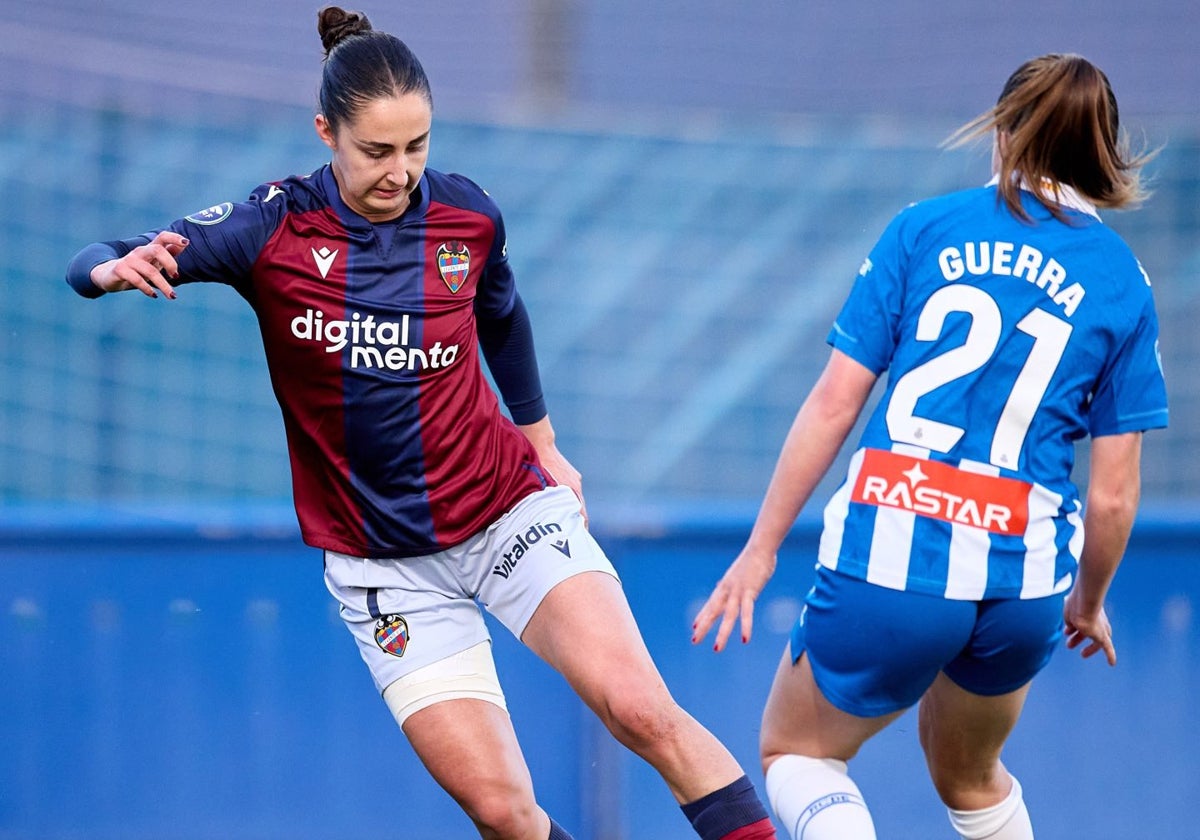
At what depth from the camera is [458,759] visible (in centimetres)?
308

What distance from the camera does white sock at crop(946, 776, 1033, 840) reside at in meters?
3.33

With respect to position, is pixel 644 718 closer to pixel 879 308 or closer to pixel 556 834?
pixel 556 834

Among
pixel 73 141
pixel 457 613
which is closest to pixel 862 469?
pixel 457 613

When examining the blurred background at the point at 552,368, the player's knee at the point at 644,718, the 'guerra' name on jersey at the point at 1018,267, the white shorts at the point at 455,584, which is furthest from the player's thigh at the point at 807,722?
the blurred background at the point at 552,368

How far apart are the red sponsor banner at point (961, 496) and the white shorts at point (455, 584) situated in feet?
2.41

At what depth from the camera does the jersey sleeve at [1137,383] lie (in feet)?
9.48

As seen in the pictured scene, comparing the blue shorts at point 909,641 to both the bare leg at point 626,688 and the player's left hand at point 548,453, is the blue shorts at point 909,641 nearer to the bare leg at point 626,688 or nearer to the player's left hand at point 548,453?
the bare leg at point 626,688

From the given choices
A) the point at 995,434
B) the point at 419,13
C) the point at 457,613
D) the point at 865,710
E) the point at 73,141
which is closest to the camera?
the point at 995,434

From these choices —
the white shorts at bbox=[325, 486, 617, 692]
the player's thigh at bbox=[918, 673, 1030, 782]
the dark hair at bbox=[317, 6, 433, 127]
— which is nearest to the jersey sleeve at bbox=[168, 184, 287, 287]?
the dark hair at bbox=[317, 6, 433, 127]

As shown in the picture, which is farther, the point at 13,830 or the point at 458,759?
the point at 13,830

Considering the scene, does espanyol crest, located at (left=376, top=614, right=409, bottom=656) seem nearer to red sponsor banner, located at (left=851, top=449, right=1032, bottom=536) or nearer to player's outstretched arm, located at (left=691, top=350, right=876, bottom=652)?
player's outstretched arm, located at (left=691, top=350, right=876, bottom=652)

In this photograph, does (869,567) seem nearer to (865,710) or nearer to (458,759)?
(865,710)

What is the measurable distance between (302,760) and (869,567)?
2.26 m

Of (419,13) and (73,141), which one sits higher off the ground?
(419,13)
